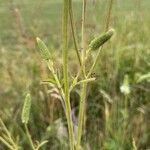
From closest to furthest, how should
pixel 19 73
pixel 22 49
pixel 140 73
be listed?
pixel 140 73 → pixel 19 73 → pixel 22 49

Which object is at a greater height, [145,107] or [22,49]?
[145,107]

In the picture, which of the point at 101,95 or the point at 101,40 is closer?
the point at 101,40

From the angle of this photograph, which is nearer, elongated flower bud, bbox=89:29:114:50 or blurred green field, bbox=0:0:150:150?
elongated flower bud, bbox=89:29:114:50

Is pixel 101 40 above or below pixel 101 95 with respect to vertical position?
above

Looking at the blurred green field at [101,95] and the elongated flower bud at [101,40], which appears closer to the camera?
the elongated flower bud at [101,40]

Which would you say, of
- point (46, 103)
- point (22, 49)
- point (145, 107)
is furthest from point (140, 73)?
point (22, 49)

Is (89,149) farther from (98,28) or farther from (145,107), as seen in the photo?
(98,28)

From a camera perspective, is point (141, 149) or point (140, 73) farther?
point (140, 73)

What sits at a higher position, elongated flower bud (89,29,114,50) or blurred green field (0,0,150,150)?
elongated flower bud (89,29,114,50)

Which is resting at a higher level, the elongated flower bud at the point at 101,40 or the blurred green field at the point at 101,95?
the elongated flower bud at the point at 101,40

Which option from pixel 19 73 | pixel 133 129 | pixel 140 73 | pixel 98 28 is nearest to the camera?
pixel 133 129

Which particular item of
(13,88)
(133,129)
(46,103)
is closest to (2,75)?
(13,88)
